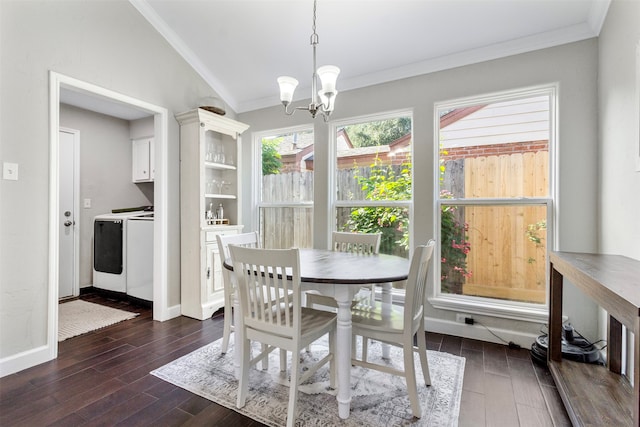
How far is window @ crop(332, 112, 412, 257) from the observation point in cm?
311

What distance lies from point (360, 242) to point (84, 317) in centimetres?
295

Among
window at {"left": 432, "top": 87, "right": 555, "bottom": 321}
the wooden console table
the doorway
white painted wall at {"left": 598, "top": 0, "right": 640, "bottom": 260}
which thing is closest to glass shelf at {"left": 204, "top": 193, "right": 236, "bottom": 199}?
the doorway

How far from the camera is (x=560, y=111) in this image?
242 cm

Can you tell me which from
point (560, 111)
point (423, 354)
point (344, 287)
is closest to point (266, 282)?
point (344, 287)

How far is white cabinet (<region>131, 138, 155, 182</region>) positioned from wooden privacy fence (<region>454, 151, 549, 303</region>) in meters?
4.08

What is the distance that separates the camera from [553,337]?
2027 mm

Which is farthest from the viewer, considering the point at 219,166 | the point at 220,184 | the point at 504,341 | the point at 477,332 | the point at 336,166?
the point at 220,184

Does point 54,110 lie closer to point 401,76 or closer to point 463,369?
point 401,76

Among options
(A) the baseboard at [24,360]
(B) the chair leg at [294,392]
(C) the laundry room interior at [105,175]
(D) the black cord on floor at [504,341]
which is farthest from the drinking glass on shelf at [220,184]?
(D) the black cord on floor at [504,341]

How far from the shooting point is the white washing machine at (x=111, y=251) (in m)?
3.78

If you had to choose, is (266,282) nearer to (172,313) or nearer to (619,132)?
(172,313)

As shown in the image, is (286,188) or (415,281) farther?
(286,188)

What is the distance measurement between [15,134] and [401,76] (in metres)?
3.11

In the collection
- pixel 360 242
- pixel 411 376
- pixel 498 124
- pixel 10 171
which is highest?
pixel 498 124
